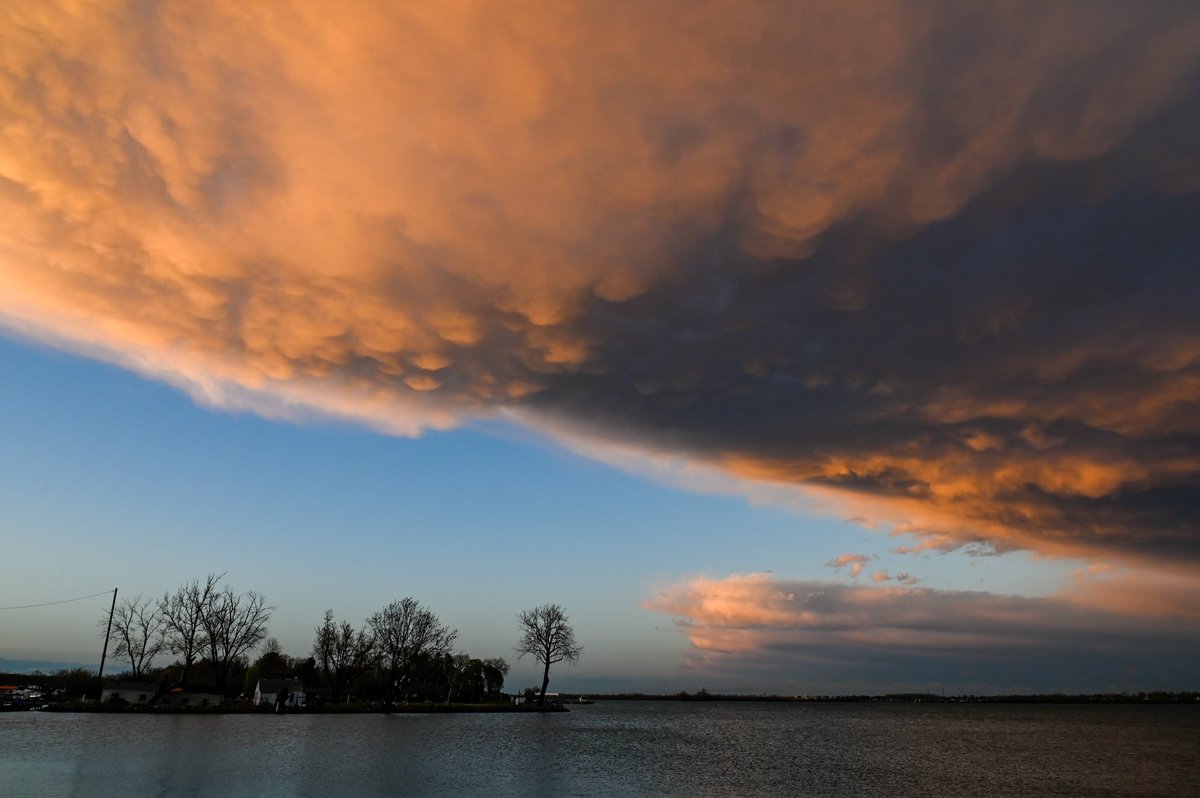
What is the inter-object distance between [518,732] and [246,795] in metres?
60.2

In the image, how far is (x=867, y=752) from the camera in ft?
244

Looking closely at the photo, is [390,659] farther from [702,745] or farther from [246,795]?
[246,795]

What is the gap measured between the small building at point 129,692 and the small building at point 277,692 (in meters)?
22.1

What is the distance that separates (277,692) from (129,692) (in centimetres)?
3020

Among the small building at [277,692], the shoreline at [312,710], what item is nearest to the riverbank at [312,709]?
the shoreline at [312,710]

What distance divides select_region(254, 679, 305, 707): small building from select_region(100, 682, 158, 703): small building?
870 inches

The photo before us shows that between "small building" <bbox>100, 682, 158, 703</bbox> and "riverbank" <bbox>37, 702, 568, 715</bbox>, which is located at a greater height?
"small building" <bbox>100, 682, 158, 703</bbox>

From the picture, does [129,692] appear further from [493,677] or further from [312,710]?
[493,677]

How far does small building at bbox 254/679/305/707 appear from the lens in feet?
369

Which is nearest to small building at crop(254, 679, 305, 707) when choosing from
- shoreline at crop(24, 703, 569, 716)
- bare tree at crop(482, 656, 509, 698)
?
shoreline at crop(24, 703, 569, 716)

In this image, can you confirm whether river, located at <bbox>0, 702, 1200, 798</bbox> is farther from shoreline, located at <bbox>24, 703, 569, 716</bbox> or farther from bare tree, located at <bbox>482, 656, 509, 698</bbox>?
bare tree, located at <bbox>482, 656, 509, 698</bbox>

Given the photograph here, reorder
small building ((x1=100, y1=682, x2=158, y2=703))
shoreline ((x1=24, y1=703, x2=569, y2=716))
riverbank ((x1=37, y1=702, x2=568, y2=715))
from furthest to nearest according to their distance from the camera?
small building ((x1=100, y1=682, x2=158, y2=703)) < riverbank ((x1=37, y1=702, x2=568, y2=715)) < shoreline ((x1=24, y1=703, x2=569, y2=716))

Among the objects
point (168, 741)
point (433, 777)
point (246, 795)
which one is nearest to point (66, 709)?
point (168, 741)

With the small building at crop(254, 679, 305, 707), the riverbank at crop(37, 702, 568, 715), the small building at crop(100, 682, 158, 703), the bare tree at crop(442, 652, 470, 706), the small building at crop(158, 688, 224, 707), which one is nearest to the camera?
the riverbank at crop(37, 702, 568, 715)
